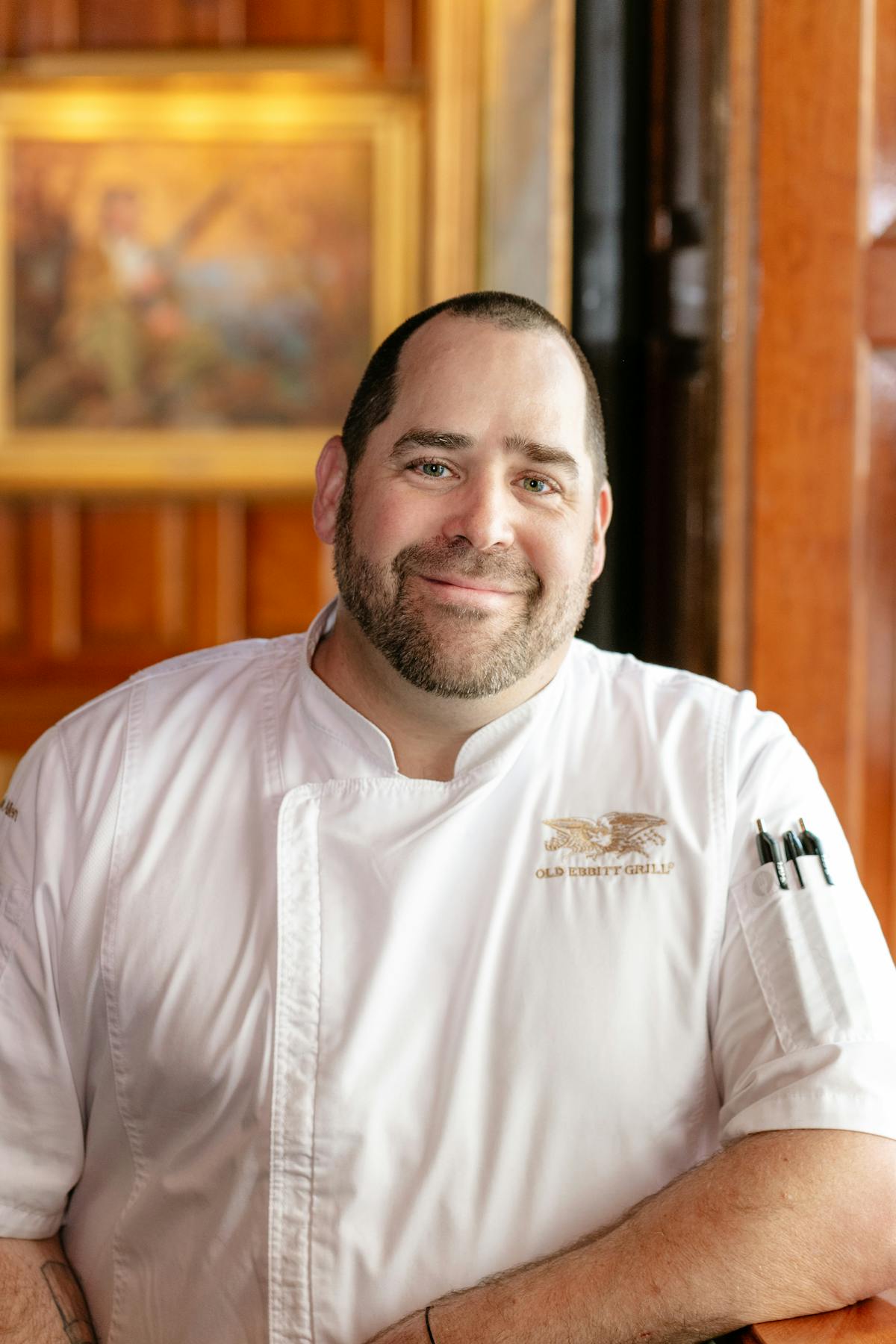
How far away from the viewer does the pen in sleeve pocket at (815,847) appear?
1.24m

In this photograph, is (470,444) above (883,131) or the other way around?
the other way around

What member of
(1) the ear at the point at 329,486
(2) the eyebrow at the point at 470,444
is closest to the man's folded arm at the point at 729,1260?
(2) the eyebrow at the point at 470,444

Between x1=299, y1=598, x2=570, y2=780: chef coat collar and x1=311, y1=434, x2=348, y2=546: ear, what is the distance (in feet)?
0.60

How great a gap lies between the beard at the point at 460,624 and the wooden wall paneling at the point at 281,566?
6.95ft

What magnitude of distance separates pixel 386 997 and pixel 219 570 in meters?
2.38

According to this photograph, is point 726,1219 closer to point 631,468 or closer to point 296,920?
point 296,920

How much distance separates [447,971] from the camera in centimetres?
127

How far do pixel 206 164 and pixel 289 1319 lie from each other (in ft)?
9.64

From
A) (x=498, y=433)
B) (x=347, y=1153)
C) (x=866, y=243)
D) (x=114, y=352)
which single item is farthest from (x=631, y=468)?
(x=114, y=352)

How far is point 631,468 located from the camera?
7.10ft

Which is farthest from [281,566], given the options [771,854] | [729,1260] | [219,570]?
[729,1260]

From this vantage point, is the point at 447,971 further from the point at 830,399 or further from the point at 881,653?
the point at 830,399

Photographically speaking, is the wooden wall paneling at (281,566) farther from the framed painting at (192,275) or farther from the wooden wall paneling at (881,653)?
the wooden wall paneling at (881,653)

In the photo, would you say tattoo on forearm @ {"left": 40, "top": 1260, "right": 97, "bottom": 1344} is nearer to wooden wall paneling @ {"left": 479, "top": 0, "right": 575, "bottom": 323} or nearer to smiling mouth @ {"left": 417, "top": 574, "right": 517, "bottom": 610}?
smiling mouth @ {"left": 417, "top": 574, "right": 517, "bottom": 610}
